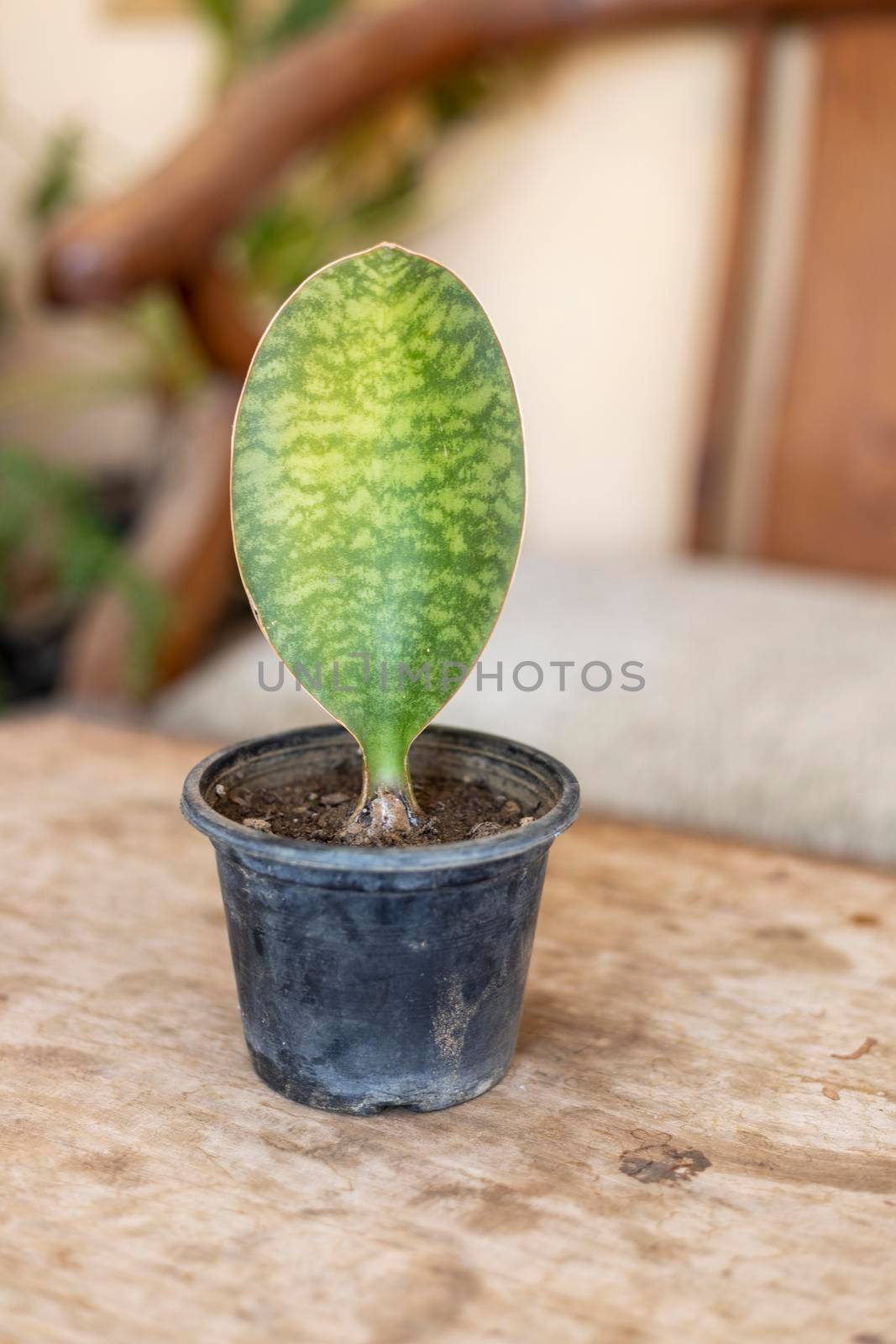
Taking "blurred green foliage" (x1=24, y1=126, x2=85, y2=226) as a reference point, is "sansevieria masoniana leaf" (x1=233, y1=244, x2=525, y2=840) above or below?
below

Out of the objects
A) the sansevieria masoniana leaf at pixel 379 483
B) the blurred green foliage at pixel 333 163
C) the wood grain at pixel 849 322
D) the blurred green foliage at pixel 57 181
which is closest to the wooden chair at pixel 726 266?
the wood grain at pixel 849 322

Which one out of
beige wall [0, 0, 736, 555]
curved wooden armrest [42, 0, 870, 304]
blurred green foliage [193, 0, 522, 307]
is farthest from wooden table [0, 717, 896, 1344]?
blurred green foliage [193, 0, 522, 307]

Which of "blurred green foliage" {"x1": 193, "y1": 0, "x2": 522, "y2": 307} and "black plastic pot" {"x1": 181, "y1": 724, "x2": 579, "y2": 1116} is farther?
"blurred green foliage" {"x1": 193, "y1": 0, "x2": 522, "y2": 307}

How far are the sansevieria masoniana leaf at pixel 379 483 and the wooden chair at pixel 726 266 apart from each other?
33.2 inches

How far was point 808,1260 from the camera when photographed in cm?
41

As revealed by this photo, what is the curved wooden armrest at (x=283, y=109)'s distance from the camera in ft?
3.97

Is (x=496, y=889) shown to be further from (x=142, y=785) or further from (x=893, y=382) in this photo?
(x=893, y=382)

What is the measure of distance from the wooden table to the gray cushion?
0.25 m

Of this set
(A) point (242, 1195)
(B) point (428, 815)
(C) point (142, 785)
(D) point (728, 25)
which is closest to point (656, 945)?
(B) point (428, 815)

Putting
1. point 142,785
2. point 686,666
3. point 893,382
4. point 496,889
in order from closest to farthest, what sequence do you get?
1. point 496,889
2. point 142,785
3. point 686,666
4. point 893,382

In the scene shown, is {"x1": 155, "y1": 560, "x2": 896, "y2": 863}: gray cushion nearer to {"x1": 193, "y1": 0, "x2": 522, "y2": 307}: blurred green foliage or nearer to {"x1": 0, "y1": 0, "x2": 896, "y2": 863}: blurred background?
{"x1": 0, "y1": 0, "x2": 896, "y2": 863}: blurred background

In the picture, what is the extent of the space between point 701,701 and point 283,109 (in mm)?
790

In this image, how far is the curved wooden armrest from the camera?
121cm

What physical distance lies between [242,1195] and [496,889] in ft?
0.46
